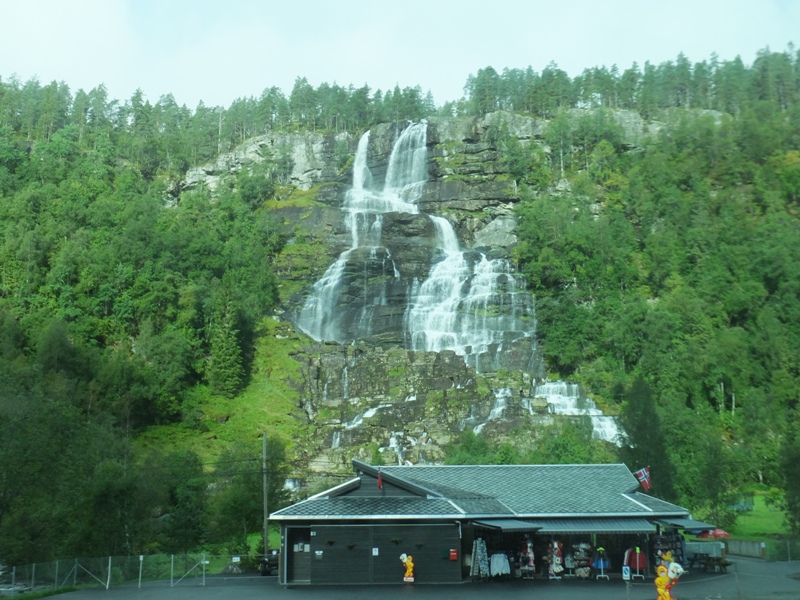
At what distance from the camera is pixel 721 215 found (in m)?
84.6

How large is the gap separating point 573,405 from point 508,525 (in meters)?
36.9

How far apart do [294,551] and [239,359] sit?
1688 inches

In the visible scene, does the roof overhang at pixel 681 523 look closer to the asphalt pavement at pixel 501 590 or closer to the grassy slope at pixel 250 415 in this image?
the asphalt pavement at pixel 501 590

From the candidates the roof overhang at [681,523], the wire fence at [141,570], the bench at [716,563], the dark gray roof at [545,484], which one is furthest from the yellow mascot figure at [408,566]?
the bench at [716,563]

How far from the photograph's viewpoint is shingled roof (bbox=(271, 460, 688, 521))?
30.9m

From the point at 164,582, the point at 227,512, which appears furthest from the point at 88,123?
the point at 164,582

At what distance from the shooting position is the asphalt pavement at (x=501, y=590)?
85.3ft

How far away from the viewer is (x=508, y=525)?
3009 centimetres

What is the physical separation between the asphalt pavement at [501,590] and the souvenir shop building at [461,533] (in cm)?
76

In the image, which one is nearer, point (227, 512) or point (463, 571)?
point (463, 571)

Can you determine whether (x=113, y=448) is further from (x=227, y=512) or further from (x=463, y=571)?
(x=463, y=571)

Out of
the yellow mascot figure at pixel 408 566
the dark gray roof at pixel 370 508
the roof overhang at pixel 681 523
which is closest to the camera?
the yellow mascot figure at pixel 408 566

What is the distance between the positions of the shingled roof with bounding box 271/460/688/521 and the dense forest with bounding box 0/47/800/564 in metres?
10.2

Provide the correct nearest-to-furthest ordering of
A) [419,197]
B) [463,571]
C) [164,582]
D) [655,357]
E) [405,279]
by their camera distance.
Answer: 1. [463,571]
2. [164,582]
3. [655,357]
4. [405,279]
5. [419,197]
